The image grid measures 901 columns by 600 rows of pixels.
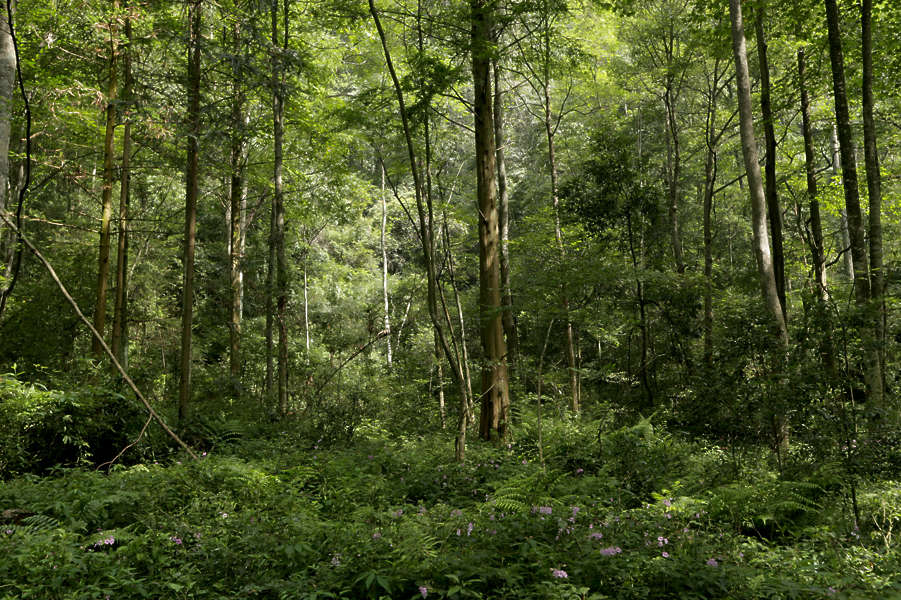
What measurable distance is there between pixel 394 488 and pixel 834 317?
17.5ft

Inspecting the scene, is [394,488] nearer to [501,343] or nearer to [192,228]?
[501,343]

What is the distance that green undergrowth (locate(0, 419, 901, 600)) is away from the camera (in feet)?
10.5

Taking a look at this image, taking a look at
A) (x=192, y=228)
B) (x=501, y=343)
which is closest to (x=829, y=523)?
(x=501, y=343)

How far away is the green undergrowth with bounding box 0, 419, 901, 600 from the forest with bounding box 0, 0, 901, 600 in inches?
1.3

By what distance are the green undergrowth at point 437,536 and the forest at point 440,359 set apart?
0.03 metres

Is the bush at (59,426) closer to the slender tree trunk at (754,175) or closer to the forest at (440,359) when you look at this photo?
the forest at (440,359)

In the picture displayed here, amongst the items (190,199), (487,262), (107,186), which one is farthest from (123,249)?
(487,262)

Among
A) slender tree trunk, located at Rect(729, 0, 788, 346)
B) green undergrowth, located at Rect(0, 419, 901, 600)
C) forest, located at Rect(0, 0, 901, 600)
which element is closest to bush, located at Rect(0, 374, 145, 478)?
forest, located at Rect(0, 0, 901, 600)

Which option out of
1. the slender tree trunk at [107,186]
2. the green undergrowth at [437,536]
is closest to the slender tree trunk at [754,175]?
the green undergrowth at [437,536]

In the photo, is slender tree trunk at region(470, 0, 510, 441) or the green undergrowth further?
slender tree trunk at region(470, 0, 510, 441)

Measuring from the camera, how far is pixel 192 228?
27.5 ft

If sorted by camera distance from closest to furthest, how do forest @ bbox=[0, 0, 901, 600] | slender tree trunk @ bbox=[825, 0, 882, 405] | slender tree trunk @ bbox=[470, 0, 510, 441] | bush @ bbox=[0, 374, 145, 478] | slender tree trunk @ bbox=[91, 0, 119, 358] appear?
1. forest @ bbox=[0, 0, 901, 600]
2. bush @ bbox=[0, 374, 145, 478]
3. slender tree trunk @ bbox=[825, 0, 882, 405]
4. slender tree trunk @ bbox=[470, 0, 510, 441]
5. slender tree trunk @ bbox=[91, 0, 119, 358]

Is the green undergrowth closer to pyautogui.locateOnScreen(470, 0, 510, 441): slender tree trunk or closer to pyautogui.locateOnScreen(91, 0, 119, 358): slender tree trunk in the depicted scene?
pyautogui.locateOnScreen(470, 0, 510, 441): slender tree trunk

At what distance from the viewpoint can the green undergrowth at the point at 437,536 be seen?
3.21 m
